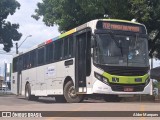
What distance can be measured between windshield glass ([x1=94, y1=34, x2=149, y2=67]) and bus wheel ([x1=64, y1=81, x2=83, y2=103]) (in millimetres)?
2499

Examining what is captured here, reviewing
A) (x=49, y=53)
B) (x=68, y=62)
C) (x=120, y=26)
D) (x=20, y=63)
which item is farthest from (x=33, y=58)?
(x=120, y=26)

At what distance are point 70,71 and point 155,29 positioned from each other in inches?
459

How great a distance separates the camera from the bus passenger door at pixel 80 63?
1872cm

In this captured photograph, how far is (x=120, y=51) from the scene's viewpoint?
17.9 metres

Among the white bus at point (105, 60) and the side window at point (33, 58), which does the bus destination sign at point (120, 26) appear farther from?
the side window at point (33, 58)

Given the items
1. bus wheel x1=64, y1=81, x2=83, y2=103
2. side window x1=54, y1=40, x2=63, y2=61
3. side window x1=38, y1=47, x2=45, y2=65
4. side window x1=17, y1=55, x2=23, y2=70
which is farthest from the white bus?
side window x1=17, y1=55, x2=23, y2=70

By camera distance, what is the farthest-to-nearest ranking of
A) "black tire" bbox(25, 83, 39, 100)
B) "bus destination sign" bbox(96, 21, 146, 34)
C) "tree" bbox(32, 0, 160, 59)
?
1. "black tire" bbox(25, 83, 39, 100)
2. "tree" bbox(32, 0, 160, 59)
3. "bus destination sign" bbox(96, 21, 146, 34)

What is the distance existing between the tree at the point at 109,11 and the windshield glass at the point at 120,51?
825cm

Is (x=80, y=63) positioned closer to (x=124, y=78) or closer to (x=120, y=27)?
(x=124, y=78)

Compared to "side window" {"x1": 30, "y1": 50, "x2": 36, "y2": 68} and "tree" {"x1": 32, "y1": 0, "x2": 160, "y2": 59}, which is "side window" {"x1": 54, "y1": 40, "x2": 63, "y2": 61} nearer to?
"side window" {"x1": 30, "y1": 50, "x2": 36, "y2": 68}

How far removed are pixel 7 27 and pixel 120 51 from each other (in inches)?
1309

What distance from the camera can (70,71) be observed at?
19.9 m

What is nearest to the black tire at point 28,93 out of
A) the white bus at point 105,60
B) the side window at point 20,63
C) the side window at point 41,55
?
the side window at point 20,63

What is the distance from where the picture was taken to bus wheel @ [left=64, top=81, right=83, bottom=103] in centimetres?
1955
